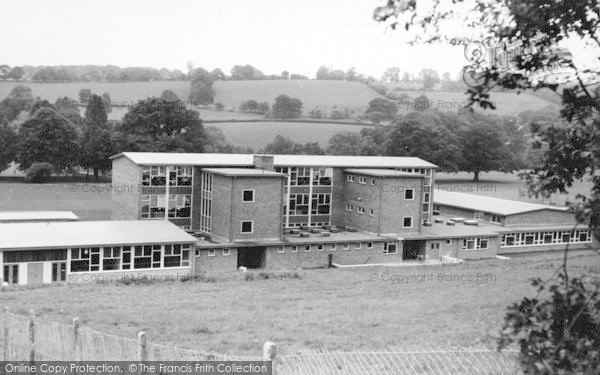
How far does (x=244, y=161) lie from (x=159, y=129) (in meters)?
31.3

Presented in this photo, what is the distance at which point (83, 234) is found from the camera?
122 feet

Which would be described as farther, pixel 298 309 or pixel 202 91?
pixel 202 91

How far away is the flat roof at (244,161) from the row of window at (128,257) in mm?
8994

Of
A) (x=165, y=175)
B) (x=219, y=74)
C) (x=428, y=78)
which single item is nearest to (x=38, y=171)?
(x=165, y=175)

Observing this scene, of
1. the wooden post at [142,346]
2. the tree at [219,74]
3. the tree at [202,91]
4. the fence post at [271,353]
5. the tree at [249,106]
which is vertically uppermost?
the tree at [219,74]

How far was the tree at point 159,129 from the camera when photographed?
75.0m

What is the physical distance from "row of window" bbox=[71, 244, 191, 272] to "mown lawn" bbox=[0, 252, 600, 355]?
460cm

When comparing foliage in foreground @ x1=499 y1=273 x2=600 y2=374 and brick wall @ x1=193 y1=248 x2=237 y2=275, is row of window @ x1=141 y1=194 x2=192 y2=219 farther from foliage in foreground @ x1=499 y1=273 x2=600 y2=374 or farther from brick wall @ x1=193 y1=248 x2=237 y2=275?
foliage in foreground @ x1=499 y1=273 x2=600 y2=374

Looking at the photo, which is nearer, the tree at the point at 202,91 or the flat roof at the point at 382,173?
the flat roof at the point at 382,173

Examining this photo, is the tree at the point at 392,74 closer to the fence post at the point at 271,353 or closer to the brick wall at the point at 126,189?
the brick wall at the point at 126,189

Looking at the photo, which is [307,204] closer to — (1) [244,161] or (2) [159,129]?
(1) [244,161]

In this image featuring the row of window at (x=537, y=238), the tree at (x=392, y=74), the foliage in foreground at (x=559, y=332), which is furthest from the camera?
the tree at (x=392, y=74)

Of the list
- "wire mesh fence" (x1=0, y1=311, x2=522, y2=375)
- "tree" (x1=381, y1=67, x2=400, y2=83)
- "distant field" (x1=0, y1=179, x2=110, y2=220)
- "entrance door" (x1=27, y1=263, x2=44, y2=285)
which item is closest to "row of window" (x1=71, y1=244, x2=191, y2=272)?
"entrance door" (x1=27, y1=263, x2=44, y2=285)

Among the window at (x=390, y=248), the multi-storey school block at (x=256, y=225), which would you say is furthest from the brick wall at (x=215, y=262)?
the window at (x=390, y=248)
